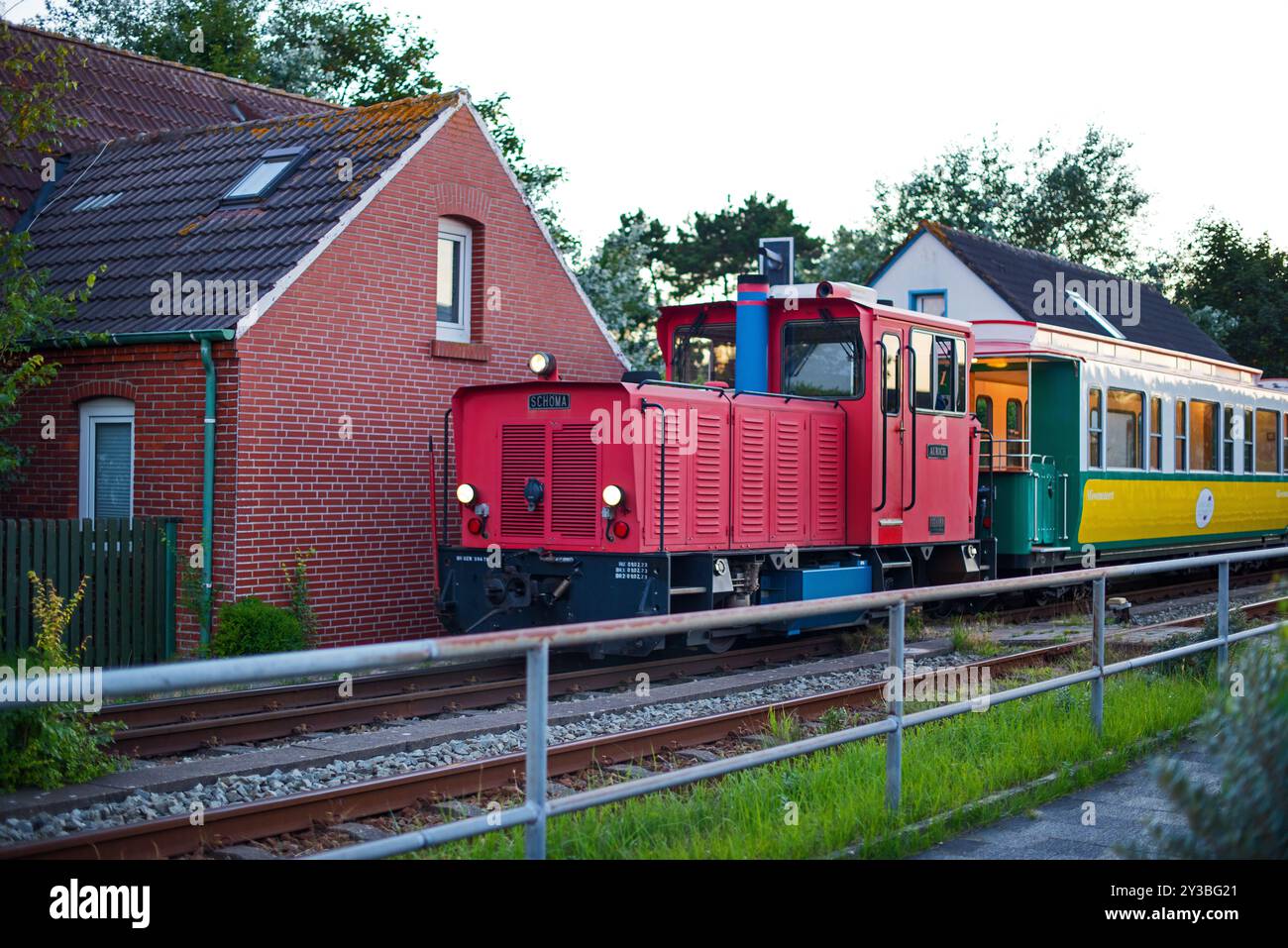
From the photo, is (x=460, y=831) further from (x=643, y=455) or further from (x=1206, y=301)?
(x=1206, y=301)

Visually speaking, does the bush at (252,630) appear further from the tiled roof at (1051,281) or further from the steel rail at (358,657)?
the tiled roof at (1051,281)

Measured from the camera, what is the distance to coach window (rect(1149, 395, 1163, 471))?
1930 cm

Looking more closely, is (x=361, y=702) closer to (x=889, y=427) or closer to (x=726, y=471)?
(x=726, y=471)

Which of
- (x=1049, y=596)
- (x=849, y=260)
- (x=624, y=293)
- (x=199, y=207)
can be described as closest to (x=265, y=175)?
(x=199, y=207)

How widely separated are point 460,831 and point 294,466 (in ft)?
32.1

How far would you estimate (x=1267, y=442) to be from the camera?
78.7 feet

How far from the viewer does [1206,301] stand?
45.5 metres

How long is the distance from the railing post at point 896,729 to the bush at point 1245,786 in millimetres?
1918

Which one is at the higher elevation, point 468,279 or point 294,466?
point 468,279

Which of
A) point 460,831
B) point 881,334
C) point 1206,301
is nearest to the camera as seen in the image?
point 460,831

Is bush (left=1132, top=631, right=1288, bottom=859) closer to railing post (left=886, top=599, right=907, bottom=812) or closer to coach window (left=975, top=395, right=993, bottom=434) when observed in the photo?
railing post (left=886, top=599, right=907, bottom=812)

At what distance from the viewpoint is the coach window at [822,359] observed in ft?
43.0
